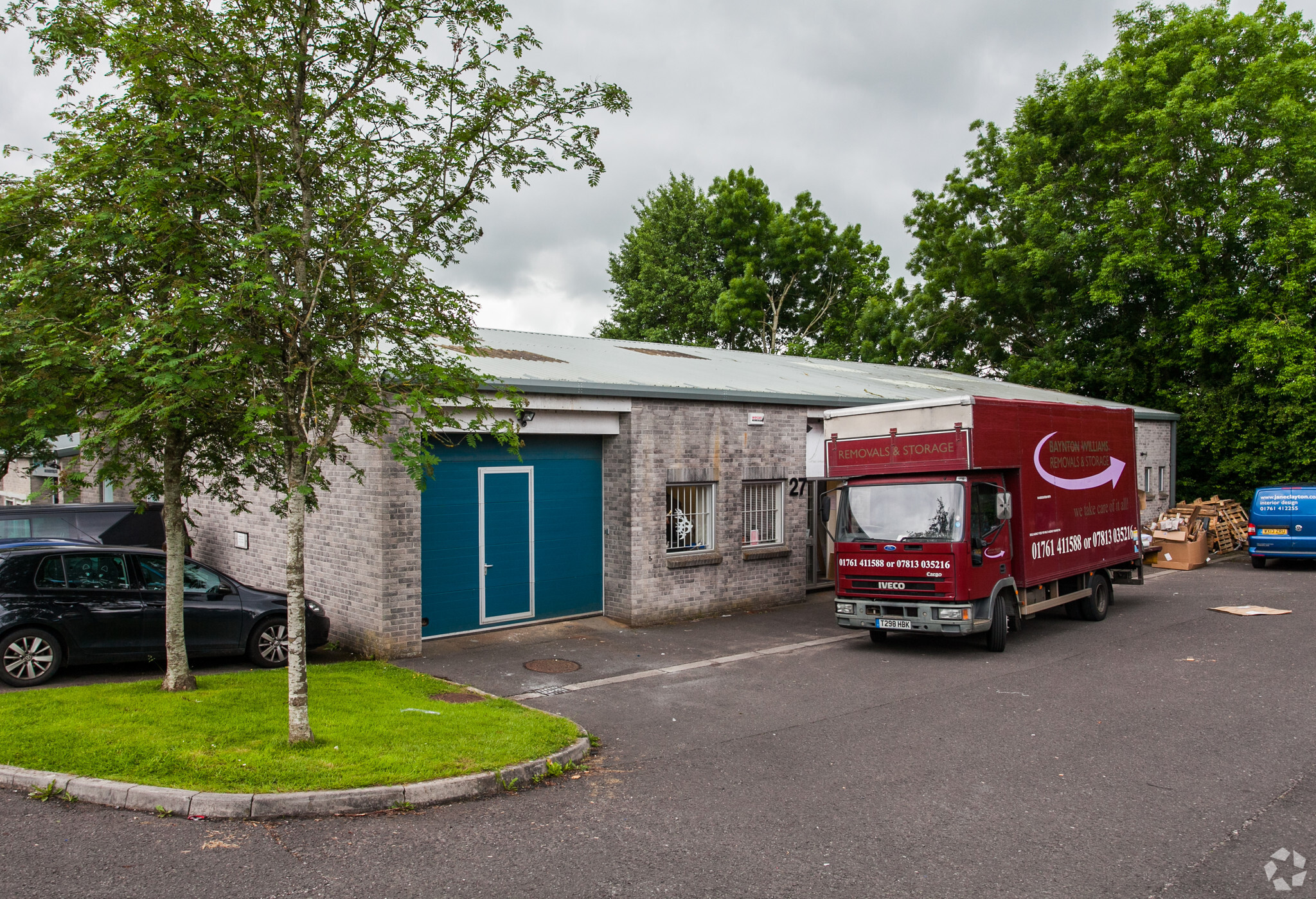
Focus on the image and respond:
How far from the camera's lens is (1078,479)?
42.9 feet

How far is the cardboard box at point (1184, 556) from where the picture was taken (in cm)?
2073

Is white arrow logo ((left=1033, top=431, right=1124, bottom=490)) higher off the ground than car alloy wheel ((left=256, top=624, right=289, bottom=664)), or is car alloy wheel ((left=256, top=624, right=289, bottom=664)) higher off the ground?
white arrow logo ((left=1033, top=431, right=1124, bottom=490))

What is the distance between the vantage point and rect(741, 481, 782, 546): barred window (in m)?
15.0

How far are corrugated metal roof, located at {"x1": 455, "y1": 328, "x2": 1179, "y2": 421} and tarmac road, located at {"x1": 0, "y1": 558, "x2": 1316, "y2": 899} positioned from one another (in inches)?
172

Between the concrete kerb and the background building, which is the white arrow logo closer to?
the background building

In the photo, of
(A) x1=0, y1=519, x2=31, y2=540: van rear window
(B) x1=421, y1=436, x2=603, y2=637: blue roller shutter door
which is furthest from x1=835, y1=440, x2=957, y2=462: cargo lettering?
(A) x1=0, y1=519, x2=31, y2=540: van rear window

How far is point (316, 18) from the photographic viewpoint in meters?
6.80

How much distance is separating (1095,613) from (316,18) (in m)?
13.5

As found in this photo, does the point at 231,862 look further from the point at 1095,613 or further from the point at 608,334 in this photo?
the point at 608,334

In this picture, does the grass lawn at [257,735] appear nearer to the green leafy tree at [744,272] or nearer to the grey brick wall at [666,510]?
the grey brick wall at [666,510]

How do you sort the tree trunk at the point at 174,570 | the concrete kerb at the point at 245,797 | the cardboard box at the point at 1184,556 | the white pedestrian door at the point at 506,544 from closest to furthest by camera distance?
the concrete kerb at the point at 245,797 → the tree trunk at the point at 174,570 → the white pedestrian door at the point at 506,544 → the cardboard box at the point at 1184,556

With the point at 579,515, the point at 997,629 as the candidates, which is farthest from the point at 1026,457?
the point at 579,515

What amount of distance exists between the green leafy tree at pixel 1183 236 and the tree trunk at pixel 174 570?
25.7 m

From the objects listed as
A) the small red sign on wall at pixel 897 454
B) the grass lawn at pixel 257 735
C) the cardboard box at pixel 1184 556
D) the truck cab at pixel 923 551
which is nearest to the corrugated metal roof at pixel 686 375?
the small red sign on wall at pixel 897 454
